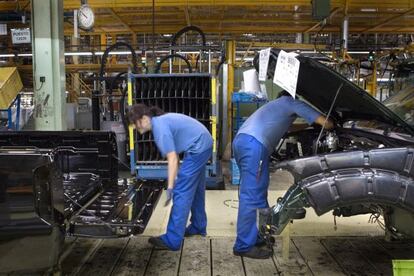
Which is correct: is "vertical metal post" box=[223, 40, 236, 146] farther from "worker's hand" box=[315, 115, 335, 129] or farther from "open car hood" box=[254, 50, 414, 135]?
"worker's hand" box=[315, 115, 335, 129]

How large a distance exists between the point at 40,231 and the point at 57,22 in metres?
5.06

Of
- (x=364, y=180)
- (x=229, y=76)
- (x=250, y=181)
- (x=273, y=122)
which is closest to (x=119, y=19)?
(x=229, y=76)

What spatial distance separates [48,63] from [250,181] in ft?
14.9

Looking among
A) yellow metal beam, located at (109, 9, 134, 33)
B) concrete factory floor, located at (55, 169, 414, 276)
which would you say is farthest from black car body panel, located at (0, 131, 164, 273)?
yellow metal beam, located at (109, 9, 134, 33)

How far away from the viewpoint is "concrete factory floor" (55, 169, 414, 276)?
12.2 feet

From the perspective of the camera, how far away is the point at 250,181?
12.3ft

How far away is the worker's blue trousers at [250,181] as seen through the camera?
3.72 meters

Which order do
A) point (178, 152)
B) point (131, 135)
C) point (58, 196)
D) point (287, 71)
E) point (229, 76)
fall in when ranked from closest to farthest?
point (58, 196) → point (287, 71) → point (178, 152) → point (131, 135) → point (229, 76)

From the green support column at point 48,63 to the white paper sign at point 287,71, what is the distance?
4.79 metres

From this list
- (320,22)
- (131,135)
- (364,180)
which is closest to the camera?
(364,180)

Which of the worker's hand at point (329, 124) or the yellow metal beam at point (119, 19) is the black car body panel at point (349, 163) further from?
the yellow metal beam at point (119, 19)

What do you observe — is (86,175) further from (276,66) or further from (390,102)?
(390,102)

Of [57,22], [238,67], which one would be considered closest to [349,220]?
[57,22]

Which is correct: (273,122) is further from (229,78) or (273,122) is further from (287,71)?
(229,78)
